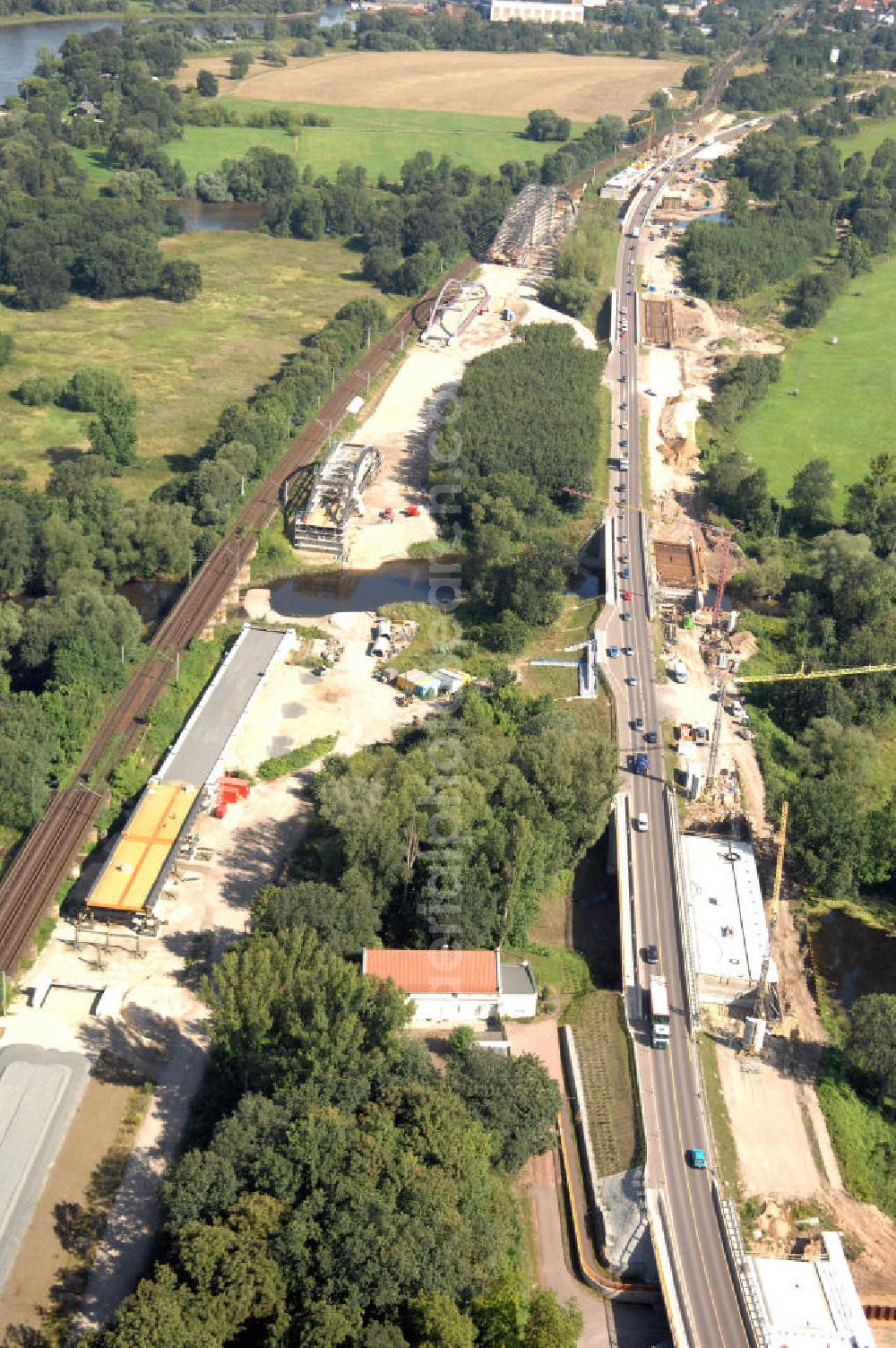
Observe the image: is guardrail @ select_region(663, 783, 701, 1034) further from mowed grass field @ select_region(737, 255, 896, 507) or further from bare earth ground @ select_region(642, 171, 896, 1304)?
mowed grass field @ select_region(737, 255, 896, 507)

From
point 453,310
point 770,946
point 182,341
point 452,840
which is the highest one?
point 453,310

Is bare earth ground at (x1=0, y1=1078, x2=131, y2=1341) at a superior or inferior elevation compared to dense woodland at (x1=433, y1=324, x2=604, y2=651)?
inferior

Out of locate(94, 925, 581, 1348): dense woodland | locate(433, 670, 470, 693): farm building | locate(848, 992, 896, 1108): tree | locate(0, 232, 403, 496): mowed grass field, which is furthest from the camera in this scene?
locate(0, 232, 403, 496): mowed grass field

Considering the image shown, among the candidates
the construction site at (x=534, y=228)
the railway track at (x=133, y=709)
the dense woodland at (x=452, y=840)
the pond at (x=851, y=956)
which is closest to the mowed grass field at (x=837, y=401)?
the construction site at (x=534, y=228)

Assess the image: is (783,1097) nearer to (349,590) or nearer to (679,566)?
(679,566)

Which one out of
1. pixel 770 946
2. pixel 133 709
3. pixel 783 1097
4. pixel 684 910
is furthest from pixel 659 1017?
pixel 133 709

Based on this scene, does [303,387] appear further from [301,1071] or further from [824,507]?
[301,1071]

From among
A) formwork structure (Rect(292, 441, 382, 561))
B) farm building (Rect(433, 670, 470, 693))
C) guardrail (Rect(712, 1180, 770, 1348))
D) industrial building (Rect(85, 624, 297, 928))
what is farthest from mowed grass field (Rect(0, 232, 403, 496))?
guardrail (Rect(712, 1180, 770, 1348))
